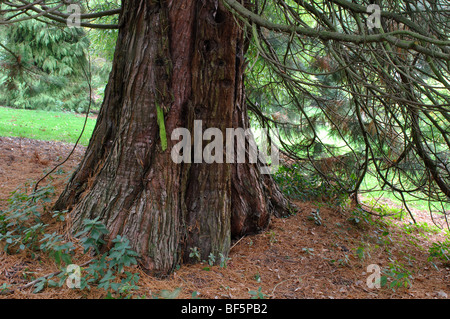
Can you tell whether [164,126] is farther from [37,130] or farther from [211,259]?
[37,130]

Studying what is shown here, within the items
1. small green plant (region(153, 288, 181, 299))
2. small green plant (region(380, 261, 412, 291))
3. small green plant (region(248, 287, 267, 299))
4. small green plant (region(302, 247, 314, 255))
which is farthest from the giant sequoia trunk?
small green plant (region(380, 261, 412, 291))

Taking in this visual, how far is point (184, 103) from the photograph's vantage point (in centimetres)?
265

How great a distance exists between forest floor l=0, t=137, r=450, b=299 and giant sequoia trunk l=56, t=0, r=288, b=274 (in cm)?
26

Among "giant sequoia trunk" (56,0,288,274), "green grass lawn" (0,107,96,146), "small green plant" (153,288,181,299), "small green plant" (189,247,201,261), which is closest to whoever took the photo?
"small green plant" (153,288,181,299)

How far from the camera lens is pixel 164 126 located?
8.38 feet

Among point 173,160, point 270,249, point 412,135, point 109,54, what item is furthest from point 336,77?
point 109,54

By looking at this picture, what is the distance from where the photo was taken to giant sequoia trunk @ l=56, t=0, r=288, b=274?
254 cm

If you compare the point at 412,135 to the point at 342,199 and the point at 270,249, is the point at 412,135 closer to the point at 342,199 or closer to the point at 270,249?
the point at 342,199

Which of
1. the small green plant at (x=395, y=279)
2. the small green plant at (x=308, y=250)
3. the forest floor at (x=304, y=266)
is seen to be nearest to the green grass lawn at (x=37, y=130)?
the forest floor at (x=304, y=266)

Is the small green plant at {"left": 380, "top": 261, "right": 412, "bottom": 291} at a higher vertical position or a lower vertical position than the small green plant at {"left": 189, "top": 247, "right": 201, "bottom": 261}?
lower

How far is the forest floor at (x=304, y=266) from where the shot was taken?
2305mm

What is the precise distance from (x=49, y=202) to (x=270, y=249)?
2.24m

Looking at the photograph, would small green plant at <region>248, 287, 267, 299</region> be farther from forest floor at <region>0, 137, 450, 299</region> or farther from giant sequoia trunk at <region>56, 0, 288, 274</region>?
giant sequoia trunk at <region>56, 0, 288, 274</region>

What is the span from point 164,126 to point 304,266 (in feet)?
5.59
